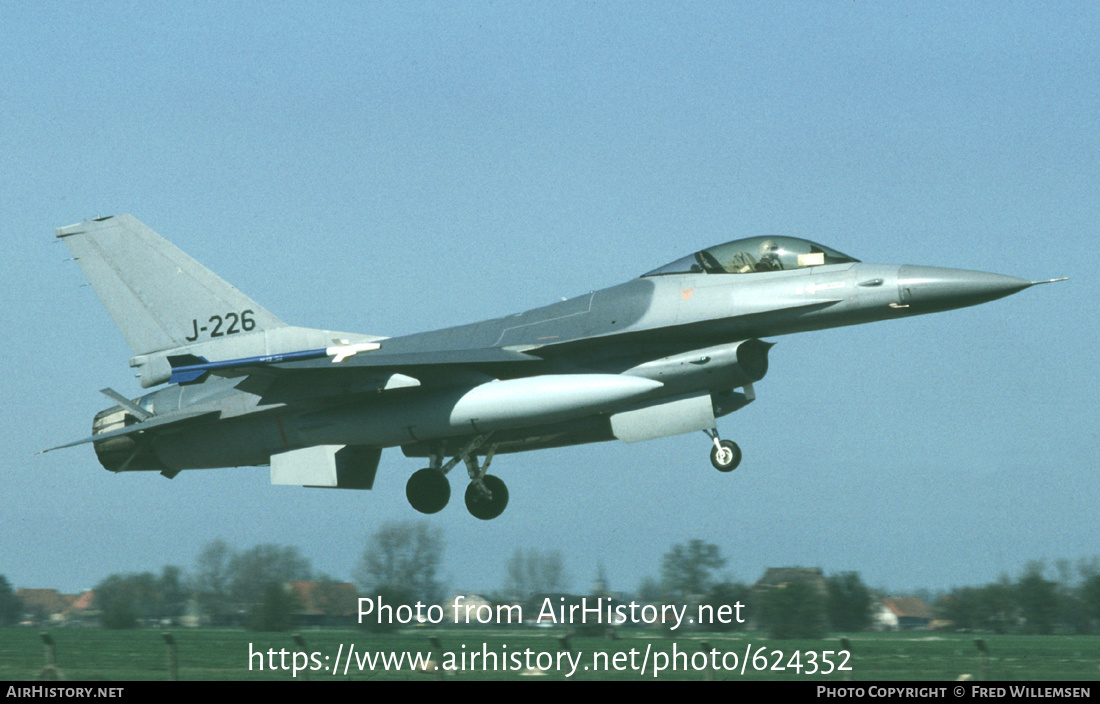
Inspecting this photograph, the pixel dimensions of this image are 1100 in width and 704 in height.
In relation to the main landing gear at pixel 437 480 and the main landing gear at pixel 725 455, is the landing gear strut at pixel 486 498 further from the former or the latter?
the main landing gear at pixel 725 455

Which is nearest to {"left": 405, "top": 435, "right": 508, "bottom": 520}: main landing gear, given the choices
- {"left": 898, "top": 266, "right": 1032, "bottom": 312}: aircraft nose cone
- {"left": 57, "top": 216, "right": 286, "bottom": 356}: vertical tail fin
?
{"left": 57, "top": 216, "right": 286, "bottom": 356}: vertical tail fin

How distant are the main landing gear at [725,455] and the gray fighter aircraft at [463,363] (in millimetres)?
15

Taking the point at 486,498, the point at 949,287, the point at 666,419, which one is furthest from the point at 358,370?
the point at 949,287

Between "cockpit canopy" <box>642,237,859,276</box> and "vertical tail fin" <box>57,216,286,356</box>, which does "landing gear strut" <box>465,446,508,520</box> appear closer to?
"vertical tail fin" <box>57,216,286,356</box>

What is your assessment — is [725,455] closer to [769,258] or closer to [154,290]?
[769,258]

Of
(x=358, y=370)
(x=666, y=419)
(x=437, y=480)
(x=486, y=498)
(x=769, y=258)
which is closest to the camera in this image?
(x=769, y=258)

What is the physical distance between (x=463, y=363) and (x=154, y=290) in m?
6.24

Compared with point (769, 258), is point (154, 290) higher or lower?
higher

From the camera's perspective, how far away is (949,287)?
14.9 metres

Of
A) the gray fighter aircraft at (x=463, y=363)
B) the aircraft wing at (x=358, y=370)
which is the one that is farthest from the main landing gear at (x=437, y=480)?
the aircraft wing at (x=358, y=370)

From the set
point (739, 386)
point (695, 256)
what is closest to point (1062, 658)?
point (739, 386)

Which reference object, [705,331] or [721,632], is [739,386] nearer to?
[705,331]

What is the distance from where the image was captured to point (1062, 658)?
1509 centimetres
